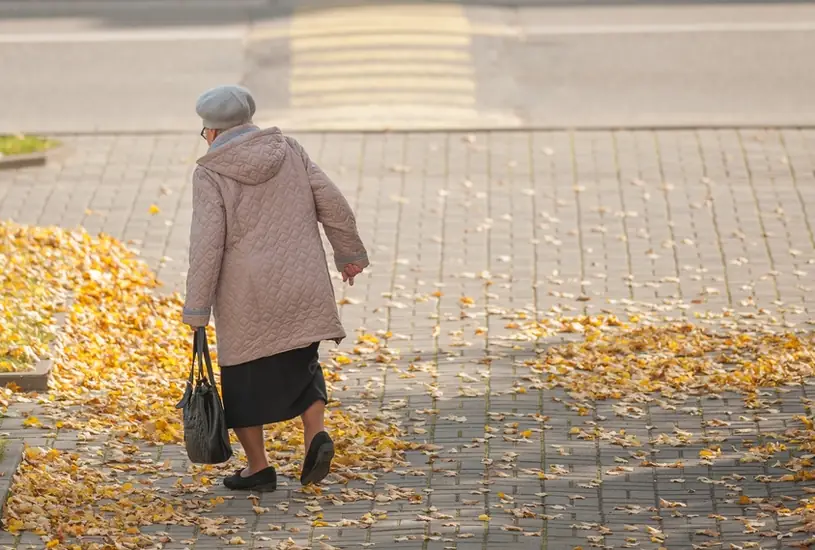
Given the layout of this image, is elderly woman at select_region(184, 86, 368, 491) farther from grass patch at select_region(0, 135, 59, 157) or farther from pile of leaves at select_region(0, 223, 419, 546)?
grass patch at select_region(0, 135, 59, 157)

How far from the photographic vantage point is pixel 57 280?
32.9ft

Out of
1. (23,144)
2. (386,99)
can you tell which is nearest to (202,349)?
(23,144)

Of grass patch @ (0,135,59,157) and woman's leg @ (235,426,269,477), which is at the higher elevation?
grass patch @ (0,135,59,157)

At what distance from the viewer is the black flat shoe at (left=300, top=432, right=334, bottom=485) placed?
7.12 meters

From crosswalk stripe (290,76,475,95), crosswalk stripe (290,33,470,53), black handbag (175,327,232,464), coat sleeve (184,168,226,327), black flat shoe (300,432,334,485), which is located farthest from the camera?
crosswalk stripe (290,33,470,53)

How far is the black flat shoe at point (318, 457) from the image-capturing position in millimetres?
7117

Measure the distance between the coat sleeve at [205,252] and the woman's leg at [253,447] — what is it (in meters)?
0.60

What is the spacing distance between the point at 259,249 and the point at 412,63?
911cm

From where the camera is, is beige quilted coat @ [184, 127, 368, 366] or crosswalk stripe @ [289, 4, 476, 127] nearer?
beige quilted coat @ [184, 127, 368, 366]

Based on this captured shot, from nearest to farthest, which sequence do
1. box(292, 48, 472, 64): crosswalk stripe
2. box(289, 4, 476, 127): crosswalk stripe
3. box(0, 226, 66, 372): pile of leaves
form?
box(0, 226, 66, 372): pile of leaves
box(289, 4, 476, 127): crosswalk stripe
box(292, 48, 472, 64): crosswalk stripe

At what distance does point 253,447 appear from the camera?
722cm

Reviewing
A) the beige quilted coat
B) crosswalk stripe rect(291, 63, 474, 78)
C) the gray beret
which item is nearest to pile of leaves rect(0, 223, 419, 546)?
the beige quilted coat

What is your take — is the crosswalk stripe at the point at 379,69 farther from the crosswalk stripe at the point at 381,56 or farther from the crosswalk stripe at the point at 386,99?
the crosswalk stripe at the point at 386,99

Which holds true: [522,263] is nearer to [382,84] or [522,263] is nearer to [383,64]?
[382,84]
